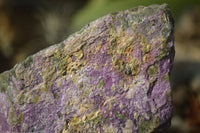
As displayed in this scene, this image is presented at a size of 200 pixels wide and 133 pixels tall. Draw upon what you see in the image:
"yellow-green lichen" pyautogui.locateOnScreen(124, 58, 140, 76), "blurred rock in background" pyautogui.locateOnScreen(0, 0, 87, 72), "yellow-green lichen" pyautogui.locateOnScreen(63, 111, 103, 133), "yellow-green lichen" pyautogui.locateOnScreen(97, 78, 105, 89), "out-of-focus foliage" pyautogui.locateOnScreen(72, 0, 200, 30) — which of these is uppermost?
"blurred rock in background" pyautogui.locateOnScreen(0, 0, 87, 72)

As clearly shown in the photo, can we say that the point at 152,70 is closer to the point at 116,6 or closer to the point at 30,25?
the point at 116,6

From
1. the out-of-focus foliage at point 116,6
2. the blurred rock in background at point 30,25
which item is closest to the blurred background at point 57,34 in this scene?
the blurred rock in background at point 30,25

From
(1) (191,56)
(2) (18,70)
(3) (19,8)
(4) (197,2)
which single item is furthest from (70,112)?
(3) (19,8)

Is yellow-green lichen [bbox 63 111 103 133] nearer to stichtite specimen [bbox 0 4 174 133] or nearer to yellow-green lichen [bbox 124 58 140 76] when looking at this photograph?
stichtite specimen [bbox 0 4 174 133]

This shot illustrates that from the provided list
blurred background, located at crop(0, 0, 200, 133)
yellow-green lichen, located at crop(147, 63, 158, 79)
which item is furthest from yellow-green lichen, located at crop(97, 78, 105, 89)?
blurred background, located at crop(0, 0, 200, 133)

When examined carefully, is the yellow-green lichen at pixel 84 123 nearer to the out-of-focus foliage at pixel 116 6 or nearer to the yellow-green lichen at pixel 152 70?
the yellow-green lichen at pixel 152 70

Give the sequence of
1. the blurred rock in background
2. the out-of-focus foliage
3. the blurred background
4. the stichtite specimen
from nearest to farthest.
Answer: the stichtite specimen, the out-of-focus foliage, the blurred background, the blurred rock in background

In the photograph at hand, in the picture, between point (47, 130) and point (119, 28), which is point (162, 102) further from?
point (47, 130)
